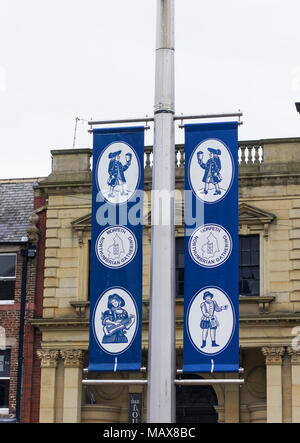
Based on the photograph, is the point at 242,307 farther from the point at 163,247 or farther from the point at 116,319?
the point at 163,247

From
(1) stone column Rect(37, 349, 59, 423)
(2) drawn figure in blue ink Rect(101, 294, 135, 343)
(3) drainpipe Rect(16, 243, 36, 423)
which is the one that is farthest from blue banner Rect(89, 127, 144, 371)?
(3) drainpipe Rect(16, 243, 36, 423)

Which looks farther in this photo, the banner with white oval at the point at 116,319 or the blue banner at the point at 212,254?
the banner with white oval at the point at 116,319

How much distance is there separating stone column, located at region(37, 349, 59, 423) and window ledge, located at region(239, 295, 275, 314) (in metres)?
5.88

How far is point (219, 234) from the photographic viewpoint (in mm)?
11125

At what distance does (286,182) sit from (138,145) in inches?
626

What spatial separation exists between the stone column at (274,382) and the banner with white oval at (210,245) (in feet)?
49.8

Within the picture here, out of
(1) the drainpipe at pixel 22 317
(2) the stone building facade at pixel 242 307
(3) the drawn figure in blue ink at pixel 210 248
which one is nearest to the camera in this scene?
(3) the drawn figure in blue ink at pixel 210 248

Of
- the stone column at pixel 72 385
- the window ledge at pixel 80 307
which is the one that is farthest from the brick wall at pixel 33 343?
the window ledge at pixel 80 307

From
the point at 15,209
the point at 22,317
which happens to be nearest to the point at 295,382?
the point at 22,317

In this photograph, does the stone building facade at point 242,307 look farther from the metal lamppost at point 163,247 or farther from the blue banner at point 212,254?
the metal lamppost at point 163,247

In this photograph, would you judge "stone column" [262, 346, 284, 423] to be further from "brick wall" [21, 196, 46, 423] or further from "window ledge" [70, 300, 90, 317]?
"brick wall" [21, 196, 46, 423]

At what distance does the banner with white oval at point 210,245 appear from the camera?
36.1ft
